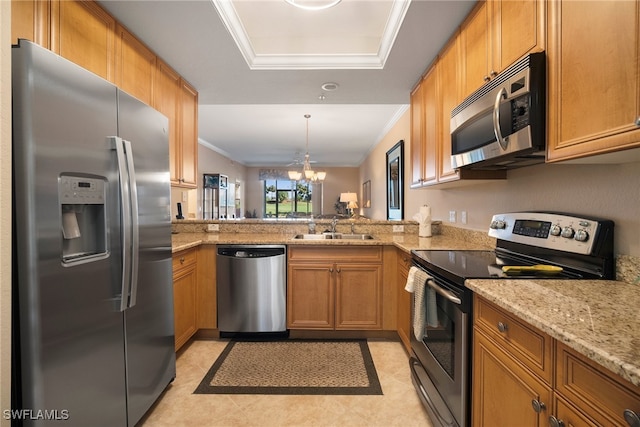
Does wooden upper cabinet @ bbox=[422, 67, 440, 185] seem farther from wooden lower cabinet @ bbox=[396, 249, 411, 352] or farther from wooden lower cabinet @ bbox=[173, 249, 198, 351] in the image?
wooden lower cabinet @ bbox=[173, 249, 198, 351]

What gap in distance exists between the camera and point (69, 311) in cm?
114

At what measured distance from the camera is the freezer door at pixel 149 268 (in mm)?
1495

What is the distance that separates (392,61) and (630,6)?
5.51 ft

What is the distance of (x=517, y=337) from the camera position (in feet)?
3.15

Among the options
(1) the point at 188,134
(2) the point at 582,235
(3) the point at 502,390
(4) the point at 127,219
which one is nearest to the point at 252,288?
(4) the point at 127,219

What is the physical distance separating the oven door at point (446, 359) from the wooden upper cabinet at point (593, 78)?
0.69 m

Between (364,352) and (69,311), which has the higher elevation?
(69,311)

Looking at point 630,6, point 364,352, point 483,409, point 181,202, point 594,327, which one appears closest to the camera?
point 594,327

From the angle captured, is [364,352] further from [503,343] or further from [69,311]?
[69,311]

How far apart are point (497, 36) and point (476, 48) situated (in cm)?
22

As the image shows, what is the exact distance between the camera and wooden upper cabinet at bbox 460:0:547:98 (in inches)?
49.1

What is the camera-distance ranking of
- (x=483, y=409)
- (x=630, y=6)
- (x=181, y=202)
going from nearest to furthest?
(x=630, y=6)
(x=483, y=409)
(x=181, y=202)

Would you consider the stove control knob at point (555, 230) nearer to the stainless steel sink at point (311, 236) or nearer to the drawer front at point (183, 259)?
the stainless steel sink at point (311, 236)

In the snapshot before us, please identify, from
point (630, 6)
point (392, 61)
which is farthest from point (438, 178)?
point (630, 6)
